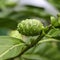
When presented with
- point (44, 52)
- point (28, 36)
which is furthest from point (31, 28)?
point (44, 52)

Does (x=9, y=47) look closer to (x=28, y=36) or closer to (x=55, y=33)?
(x=28, y=36)

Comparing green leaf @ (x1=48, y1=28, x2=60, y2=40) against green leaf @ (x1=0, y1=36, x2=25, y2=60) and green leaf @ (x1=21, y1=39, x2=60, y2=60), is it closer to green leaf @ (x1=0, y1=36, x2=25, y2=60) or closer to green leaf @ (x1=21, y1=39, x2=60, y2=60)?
green leaf @ (x1=0, y1=36, x2=25, y2=60)

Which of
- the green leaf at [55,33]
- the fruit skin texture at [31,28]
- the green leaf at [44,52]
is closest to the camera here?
the fruit skin texture at [31,28]

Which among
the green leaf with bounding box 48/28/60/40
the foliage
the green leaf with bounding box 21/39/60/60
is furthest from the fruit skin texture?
the green leaf with bounding box 21/39/60/60

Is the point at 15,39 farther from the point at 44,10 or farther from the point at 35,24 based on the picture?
the point at 44,10

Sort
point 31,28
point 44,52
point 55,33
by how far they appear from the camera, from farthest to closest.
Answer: point 44,52 < point 55,33 < point 31,28

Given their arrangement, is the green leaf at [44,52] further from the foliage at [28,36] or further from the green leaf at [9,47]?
the green leaf at [9,47]

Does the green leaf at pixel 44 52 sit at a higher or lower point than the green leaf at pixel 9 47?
higher

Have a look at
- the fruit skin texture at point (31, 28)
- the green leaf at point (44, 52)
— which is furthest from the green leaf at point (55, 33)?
→ the green leaf at point (44, 52)

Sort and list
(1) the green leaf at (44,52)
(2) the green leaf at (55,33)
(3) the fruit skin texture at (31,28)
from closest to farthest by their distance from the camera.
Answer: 1. (3) the fruit skin texture at (31,28)
2. (2) the green leaf at (55,33)
3. (1) the green leaf at (44,52)
